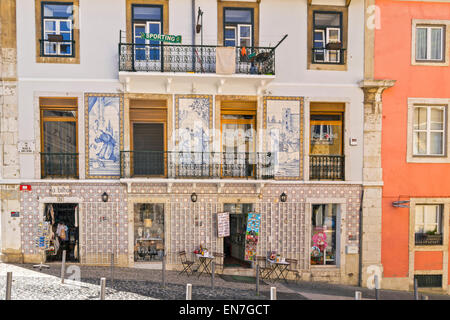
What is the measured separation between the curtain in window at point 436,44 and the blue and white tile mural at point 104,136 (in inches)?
448

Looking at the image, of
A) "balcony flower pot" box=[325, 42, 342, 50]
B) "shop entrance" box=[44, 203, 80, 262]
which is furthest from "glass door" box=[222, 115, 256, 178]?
"shop entrance" box=[44, 203, 80, 262]

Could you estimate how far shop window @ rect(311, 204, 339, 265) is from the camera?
12586mm

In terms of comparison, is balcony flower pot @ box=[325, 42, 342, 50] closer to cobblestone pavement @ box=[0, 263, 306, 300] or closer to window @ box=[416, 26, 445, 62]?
window @ box=[416, 26, 445, 62]

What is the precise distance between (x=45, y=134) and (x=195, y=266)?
6818 mm

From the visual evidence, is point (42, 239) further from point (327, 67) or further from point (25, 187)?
point (327, 67)

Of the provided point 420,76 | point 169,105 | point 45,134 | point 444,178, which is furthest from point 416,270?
point 45,134

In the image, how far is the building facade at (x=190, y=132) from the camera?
1166cm

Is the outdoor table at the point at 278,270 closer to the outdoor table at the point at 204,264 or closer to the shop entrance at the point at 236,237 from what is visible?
the shop entrance at the point at 236,237

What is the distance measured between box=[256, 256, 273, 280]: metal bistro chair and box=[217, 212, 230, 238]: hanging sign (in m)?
1.44

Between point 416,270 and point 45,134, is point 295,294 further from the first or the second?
point 45,134

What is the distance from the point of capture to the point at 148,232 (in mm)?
12203

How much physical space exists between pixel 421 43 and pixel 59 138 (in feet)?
43.5

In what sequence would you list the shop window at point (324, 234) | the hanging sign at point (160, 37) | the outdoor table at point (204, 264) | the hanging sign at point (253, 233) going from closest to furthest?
the hanging sign at point (160, 37) → the outdoor table at point (204, 264) → the hanging sign at point (253, 233) → the shop window at point (324, 234)

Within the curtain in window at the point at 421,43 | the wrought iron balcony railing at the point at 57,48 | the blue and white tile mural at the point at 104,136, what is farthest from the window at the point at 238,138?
the curtain in window at the point at 421,43
